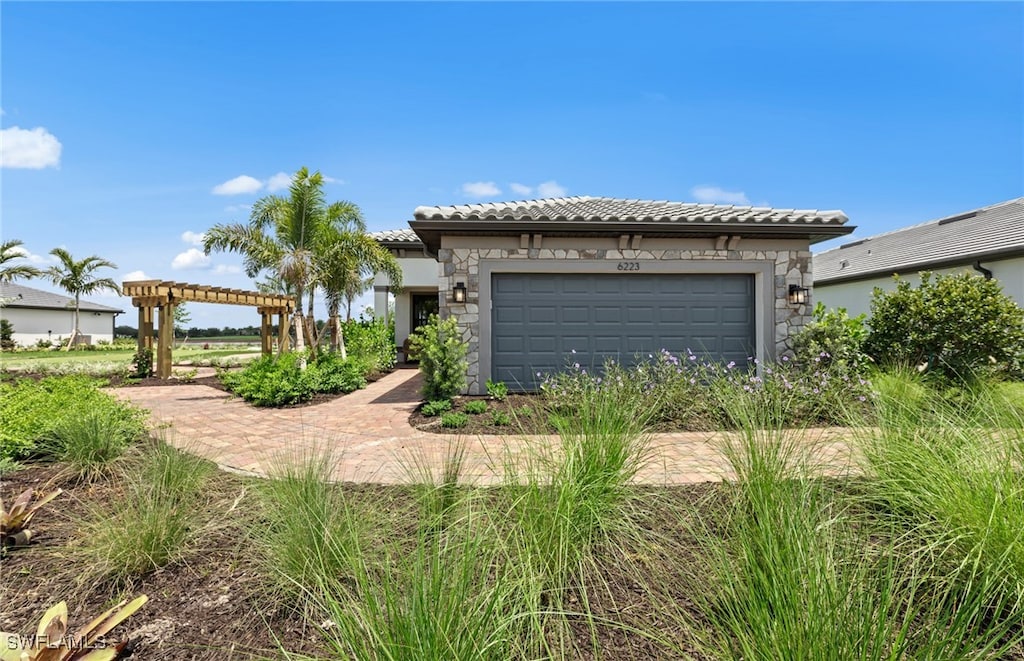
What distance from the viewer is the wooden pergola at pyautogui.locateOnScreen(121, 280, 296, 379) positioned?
12.0 m

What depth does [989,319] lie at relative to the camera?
701 cm

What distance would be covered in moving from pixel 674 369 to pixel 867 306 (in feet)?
49.0

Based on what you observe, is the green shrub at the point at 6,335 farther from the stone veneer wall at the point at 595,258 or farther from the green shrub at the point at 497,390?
the green shrub at the point at 497,390

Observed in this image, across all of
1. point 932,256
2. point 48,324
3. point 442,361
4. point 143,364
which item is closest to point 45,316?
point 48,324

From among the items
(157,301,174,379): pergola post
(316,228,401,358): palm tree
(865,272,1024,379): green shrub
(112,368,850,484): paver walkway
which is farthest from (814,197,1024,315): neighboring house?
(157,301,174,379): pergola post

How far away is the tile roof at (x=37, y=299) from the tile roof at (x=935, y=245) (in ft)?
152

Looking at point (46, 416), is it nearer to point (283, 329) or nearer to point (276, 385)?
point (276, 385)

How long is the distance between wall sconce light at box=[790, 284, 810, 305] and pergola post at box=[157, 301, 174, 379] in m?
15.3

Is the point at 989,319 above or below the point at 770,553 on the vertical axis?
above

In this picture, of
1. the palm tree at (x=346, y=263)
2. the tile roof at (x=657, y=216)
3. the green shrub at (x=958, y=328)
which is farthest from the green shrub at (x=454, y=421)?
the palm tree at (x=346, y=263)

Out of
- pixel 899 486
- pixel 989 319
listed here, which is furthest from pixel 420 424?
pixel 989 319

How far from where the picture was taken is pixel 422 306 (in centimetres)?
1683

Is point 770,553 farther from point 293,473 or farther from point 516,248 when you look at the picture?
point 516,248

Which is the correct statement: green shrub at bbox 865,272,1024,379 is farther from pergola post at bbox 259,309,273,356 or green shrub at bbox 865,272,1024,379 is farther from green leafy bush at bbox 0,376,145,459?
pergola post at bbox 259,309,273,356
